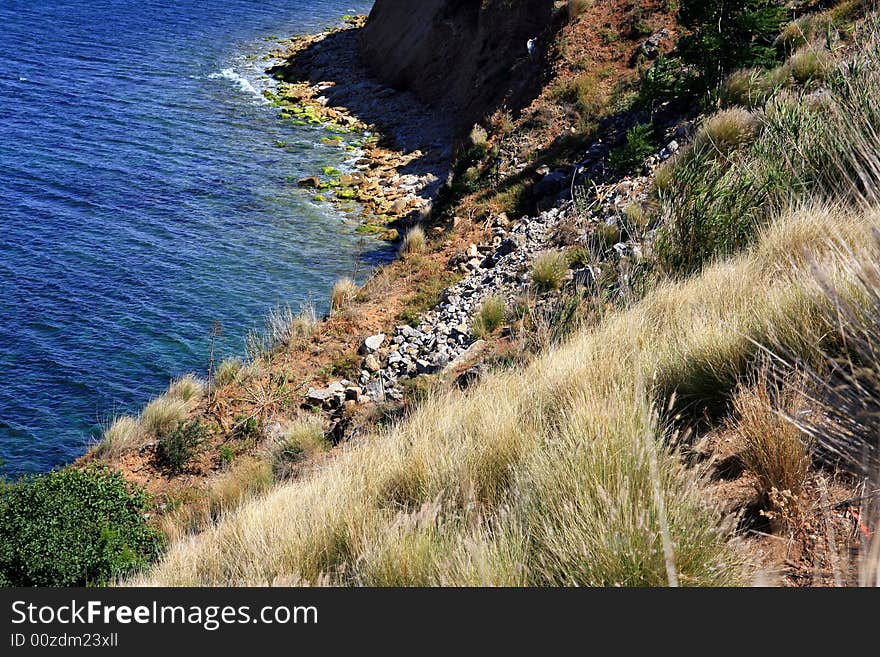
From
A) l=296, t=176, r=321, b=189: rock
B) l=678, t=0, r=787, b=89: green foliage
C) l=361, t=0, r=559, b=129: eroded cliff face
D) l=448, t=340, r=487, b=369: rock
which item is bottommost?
l=448, t=340, r=487, b=369: rock

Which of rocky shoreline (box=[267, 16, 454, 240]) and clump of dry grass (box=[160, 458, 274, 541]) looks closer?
clump of dry grass (box=[160, 458, 274, 541])

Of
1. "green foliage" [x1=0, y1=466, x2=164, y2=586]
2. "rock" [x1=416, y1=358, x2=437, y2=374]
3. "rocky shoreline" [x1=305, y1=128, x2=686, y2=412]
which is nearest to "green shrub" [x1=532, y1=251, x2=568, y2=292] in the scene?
"rocky shoreline" [x1=305, y1=128, x2=686, y2=412]

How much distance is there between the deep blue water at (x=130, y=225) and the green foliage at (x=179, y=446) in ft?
8.85

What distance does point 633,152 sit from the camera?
13.4 metres

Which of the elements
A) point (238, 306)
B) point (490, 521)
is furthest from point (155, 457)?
point (490, 521)

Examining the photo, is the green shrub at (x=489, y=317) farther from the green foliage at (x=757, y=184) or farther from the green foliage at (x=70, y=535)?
the green foliage at (x=70, y=535)

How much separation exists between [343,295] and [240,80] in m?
23.5

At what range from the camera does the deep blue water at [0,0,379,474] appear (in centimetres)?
1484

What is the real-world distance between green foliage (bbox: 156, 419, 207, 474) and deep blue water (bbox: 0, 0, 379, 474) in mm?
2698

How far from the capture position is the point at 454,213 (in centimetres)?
1739

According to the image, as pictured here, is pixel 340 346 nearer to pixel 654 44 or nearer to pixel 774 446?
pixel 774 446

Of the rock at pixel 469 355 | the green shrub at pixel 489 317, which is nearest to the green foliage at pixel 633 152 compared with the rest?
the green shrub at pixel 489 317

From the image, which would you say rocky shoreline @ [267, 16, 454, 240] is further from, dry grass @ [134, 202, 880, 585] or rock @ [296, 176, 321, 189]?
dry grass @ [134, 202, 880, 585]

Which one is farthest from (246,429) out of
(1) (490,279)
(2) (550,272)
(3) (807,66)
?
(3) (807,66)
